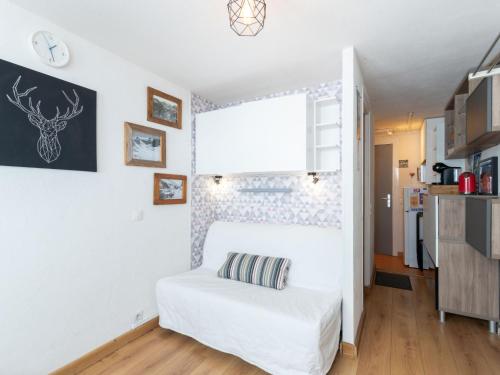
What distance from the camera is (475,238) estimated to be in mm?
2168

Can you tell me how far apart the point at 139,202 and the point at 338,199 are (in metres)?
1.96

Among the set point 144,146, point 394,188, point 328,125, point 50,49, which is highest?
point 50,49

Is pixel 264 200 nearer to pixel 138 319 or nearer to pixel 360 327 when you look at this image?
pixel 360 327

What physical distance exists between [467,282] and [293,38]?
2704 mm

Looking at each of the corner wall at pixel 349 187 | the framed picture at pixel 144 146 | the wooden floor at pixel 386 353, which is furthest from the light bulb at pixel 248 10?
the wooden floor at pixel 386 353

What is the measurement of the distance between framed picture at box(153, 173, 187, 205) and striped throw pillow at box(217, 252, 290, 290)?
0.85m

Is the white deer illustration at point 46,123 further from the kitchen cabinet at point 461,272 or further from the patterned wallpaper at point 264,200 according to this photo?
the kitchen cabinet at point 461,272

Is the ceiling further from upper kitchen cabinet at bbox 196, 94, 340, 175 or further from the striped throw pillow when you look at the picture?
the striped throw pillow

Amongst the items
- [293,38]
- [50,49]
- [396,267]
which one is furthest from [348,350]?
[50,49]

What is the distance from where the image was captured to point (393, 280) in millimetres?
3777

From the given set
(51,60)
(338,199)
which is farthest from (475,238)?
(51,60)

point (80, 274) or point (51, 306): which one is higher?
point (80, 274)

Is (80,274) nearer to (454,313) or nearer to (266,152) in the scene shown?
(266,152)

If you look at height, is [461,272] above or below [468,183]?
below
